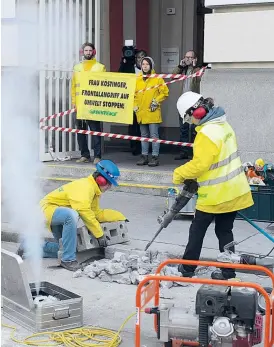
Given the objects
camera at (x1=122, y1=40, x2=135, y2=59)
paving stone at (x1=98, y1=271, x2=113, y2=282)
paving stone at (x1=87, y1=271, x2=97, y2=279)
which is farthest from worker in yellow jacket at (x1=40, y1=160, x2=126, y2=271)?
camera at (x1=122, y1=40, x2=135, y2=59)

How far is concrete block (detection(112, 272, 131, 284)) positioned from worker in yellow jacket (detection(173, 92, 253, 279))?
0.79 meters

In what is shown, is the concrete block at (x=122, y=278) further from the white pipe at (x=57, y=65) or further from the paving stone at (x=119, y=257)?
the white pipe at (x=57, y=65)

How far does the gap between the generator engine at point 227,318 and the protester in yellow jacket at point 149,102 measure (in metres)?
6.37

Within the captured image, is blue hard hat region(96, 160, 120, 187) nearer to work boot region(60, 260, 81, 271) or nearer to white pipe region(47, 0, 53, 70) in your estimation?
work boot region(60, 260, 81, 271)

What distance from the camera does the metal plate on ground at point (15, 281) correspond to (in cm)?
548

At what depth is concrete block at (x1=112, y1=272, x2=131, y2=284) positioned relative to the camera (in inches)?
267

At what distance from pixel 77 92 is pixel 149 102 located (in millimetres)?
1092

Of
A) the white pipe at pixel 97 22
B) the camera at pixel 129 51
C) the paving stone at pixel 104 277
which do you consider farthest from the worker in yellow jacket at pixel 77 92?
the paving stone at pixel 104 277

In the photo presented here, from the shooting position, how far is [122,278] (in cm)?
683

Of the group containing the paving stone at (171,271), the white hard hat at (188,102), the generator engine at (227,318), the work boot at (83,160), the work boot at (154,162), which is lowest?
the paving stone at (171,271)

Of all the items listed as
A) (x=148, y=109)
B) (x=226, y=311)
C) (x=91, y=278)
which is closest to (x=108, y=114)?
(x=148, y=109)

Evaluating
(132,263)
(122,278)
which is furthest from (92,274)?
(132,263)

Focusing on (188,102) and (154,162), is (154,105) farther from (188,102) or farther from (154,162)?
(188,102)

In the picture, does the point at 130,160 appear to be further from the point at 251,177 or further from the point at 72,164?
the point at 251,177
